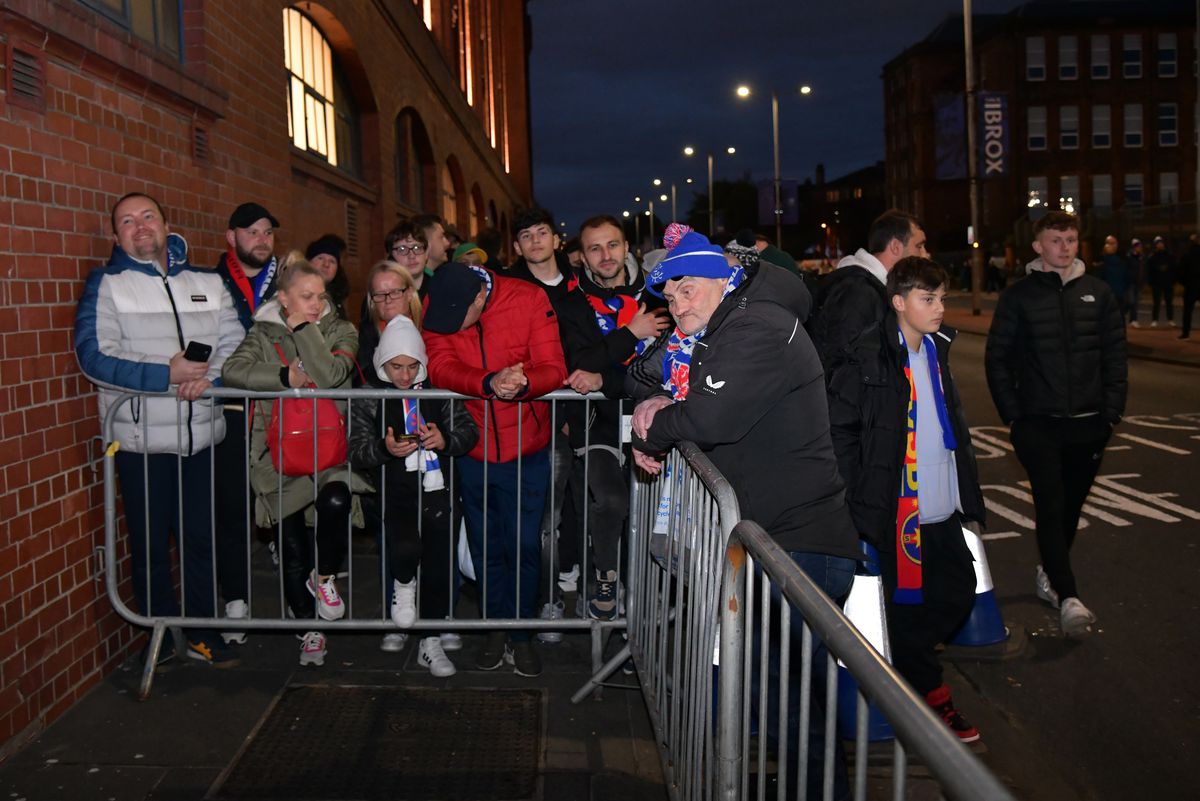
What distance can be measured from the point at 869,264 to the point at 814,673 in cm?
227

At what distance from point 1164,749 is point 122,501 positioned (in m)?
4.88

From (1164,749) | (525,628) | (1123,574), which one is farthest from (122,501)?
(1123,574)

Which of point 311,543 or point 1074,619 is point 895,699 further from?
point 311,543

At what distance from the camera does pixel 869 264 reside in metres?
5.40

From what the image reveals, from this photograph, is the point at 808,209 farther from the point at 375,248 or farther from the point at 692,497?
the point at 692,497

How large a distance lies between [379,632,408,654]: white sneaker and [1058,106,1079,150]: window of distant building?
6886 centimetres

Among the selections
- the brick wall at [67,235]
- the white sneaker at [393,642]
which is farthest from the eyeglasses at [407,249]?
the white sneaker at [393,642]

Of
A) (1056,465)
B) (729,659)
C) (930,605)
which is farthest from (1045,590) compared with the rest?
(729,659)

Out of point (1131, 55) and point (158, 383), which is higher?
point (1131, 55)

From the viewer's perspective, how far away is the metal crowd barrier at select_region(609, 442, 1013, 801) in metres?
1.72

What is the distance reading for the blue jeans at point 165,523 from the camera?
5.29m

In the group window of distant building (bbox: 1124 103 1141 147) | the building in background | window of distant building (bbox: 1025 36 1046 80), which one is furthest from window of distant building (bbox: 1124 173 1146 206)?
window of distant building (bbox: 1025 36 1046 80)

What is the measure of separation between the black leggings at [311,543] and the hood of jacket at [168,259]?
1311 mm

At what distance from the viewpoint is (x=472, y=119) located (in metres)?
28.3
